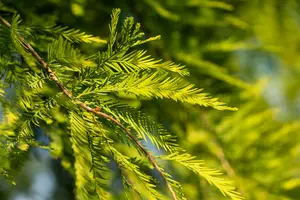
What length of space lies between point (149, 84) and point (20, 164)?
19cm

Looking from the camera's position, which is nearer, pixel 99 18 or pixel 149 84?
pixel 149 84

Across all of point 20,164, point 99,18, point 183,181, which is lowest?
point 20,164

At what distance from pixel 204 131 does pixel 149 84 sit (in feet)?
1.24

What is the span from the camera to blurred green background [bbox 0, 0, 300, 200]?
2.28 feet

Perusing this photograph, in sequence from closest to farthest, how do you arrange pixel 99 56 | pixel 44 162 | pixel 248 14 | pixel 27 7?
pixel 99 56 → pixel 27 7 → pixel 44 162 → pixel 248 14

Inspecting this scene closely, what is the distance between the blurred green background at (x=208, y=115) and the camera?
70cm


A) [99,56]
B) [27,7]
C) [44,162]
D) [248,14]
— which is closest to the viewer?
[99,56]

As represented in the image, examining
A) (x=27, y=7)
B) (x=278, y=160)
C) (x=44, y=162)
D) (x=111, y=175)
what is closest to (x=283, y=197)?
(x=278, y=160)

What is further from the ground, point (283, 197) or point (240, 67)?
point (240, 67)

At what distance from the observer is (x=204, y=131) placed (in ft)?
2.47

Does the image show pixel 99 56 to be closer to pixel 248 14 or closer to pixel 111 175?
pixel 111 175

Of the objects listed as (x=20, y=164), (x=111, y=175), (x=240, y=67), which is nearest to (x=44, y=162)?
(x=111, y=175)

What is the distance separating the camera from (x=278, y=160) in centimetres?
78

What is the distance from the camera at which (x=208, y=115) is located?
77 cm
